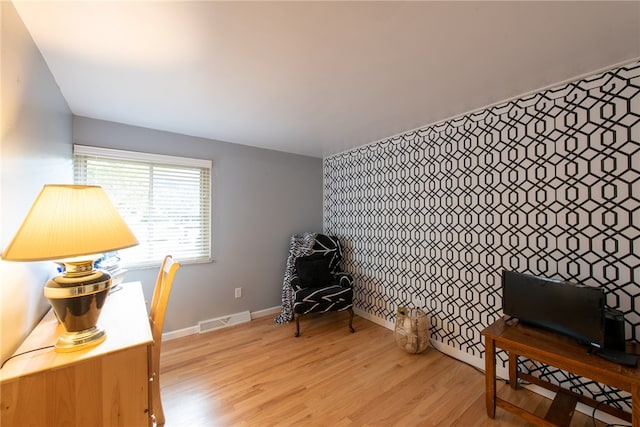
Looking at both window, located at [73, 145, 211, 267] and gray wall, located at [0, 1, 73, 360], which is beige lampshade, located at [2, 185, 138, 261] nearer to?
gray wall, located at [0, 1, 73, 360]

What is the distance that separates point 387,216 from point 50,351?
278 centimetres

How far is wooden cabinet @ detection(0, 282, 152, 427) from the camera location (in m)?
0.87

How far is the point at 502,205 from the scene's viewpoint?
6.49 feet

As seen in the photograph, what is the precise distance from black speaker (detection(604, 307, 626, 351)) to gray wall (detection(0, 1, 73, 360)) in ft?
9.71

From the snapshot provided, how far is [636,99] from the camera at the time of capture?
1.45 meters

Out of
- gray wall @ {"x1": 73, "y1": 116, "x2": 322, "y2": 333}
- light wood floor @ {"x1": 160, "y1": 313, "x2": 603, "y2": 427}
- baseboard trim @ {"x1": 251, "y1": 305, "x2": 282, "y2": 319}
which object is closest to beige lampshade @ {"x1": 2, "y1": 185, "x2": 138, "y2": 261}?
light wood floor @ {"x1": 160, "y1": 313, "x2": 603, "y2": 427}

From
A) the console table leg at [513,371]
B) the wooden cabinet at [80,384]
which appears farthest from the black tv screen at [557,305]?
the wooden cabinet at [80,384]

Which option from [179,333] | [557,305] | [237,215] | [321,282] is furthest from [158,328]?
[557,305]

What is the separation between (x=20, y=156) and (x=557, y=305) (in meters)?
→ 3.13

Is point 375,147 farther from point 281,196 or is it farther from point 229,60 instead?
point 229,60

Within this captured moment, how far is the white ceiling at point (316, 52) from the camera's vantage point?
1123mm

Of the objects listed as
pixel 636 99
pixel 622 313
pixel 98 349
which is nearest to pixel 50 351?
pixel 98 349

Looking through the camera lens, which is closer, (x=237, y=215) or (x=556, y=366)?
(x=556, y=366)

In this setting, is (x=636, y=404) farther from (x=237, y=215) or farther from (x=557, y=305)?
(x=237, y=215)
